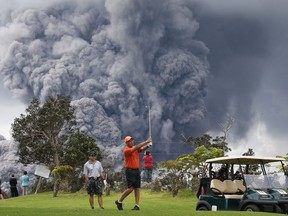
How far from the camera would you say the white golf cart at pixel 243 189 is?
13930mm

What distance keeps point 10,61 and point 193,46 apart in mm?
56418

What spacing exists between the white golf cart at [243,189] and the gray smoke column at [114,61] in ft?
415

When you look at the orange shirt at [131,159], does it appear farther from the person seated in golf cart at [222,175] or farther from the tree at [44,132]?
the tree at [44,132]

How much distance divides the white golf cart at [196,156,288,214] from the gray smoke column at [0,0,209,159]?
127 meters

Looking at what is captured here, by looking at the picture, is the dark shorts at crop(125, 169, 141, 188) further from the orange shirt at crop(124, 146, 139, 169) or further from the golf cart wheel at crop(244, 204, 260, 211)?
the golf cart wheel at crop(244, 204, 260, 211)

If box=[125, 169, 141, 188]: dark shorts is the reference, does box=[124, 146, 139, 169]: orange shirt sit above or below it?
above

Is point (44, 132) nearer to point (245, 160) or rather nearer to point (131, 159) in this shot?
point (245, 160)

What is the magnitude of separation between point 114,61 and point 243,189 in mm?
135834

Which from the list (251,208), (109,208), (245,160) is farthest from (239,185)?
(109,208)

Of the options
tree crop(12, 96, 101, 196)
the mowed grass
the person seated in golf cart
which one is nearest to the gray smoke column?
tree crop(12, 96, 101, 196)

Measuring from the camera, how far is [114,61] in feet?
491

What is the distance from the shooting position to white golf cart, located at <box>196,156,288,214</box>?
13.9 m

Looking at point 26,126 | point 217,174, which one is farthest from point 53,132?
point 217,174

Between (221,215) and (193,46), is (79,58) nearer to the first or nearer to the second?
(193,46)
